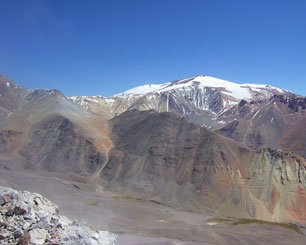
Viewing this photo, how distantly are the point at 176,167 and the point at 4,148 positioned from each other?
4252cm

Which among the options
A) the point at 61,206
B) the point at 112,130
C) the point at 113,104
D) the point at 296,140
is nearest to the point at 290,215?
the point at 61,206

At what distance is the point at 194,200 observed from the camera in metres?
59.1

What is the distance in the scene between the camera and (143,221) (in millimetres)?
45250

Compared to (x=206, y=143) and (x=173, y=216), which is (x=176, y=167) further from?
(x=173, y=216)

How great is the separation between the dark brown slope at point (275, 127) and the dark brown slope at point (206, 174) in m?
48.0

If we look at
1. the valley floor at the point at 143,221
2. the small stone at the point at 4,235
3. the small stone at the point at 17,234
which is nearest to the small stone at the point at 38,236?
the small stone at the point at 17,234

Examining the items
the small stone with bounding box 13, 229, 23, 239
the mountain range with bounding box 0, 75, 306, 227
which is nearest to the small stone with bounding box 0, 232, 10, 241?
the small stone with bounding box 13, 229, 23, 239

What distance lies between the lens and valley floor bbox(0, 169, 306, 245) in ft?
124

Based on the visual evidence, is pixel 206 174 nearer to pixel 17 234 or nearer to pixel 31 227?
pixel 31 227

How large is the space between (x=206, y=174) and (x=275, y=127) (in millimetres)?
74286

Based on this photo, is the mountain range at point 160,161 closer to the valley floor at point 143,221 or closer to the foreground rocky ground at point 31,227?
the valley floor at point 143,221

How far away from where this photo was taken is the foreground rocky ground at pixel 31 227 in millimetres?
17938

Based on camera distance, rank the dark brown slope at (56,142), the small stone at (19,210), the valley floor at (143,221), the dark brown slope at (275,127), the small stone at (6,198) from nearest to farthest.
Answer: the small stone at (19,210) < the small stone at (6,198) < the valley floor at (143,221) < the dark brown slope at (56,142) < the dark brown slope at (275,127)

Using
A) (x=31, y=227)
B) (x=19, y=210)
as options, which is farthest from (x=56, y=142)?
(x=31, y=227)
